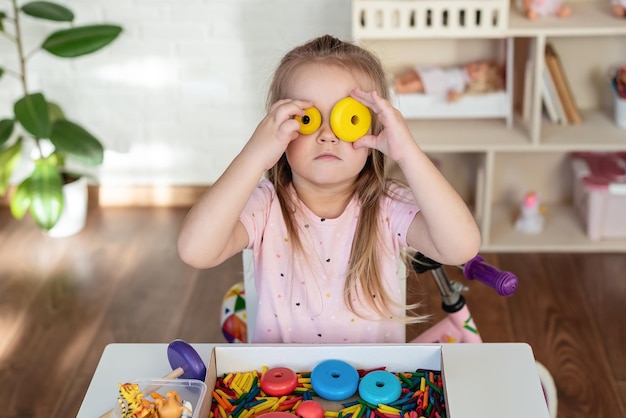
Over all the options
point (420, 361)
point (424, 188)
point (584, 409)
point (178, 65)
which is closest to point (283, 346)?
point (420, 361)

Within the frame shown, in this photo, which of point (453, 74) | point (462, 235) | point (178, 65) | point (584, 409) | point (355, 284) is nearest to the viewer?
point (462, 235)

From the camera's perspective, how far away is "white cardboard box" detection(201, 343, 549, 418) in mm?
1146

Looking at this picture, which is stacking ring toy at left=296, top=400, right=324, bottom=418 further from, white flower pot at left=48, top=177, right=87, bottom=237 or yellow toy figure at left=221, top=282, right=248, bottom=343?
white flower pot at left=48, top=177, right=87, bottom=237

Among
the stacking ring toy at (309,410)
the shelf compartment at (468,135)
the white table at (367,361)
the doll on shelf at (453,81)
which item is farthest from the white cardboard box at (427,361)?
the doll on shelf at (453,81)

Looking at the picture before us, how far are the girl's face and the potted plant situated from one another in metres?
1.56

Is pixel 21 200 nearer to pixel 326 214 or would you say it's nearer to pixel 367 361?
pixel 326 214

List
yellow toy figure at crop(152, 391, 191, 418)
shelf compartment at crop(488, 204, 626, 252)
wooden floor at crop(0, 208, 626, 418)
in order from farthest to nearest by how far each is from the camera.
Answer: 1. shelf compartment at crop(488, 204, 626, 252)
2. wooden floor at crop(0, 208, 626, 418)
3. yellow toy figure at crop(152, 391, 191, 418)

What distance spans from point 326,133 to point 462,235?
263 millimetres

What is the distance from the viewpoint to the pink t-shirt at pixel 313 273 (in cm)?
146

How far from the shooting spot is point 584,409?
2.15m

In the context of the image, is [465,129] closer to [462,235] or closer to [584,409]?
[584,409]

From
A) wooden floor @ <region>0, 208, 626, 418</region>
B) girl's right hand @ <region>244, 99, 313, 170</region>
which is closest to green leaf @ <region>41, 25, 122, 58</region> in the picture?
wooden floor @ <region>0, 208, 626, 418</region>

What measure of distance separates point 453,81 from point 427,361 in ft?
5.79

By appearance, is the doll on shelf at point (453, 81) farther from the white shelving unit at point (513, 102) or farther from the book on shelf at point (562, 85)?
the book on shelf at point (562, 85)
